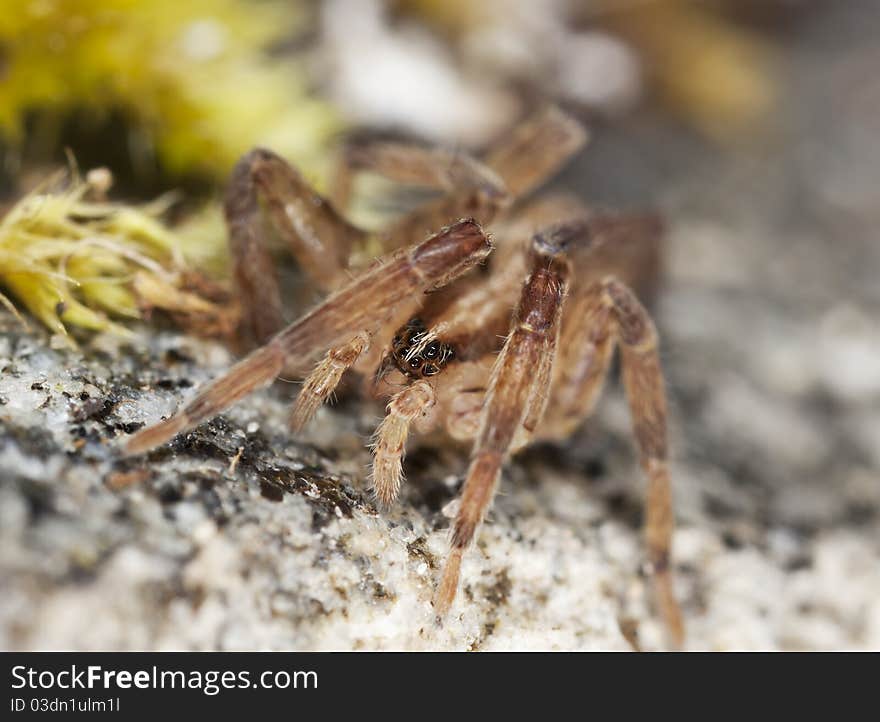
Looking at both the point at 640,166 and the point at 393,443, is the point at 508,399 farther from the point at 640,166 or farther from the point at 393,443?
the point at 640,166

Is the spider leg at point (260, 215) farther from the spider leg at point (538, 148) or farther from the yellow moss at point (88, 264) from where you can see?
the spider leg at point (538, 148)

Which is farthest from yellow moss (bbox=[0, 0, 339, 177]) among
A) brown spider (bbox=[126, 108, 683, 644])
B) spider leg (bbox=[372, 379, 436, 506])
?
spider leg (bbox=[372, 379, 436, 506])

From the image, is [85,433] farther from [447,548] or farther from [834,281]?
[834,281]

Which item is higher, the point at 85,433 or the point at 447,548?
the point at 85,433

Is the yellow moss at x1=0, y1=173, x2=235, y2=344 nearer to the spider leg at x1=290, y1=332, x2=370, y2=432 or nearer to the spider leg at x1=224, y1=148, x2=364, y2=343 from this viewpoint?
the spider leg at x1=224, y1=148, x2=364, y2=343

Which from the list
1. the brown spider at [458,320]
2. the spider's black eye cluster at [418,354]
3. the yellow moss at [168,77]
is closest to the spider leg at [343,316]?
the brown spider at [458,320]

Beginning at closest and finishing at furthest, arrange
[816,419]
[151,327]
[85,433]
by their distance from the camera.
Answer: [85,433]
[151,327]
[816,419]
